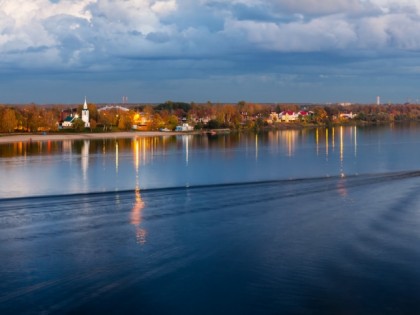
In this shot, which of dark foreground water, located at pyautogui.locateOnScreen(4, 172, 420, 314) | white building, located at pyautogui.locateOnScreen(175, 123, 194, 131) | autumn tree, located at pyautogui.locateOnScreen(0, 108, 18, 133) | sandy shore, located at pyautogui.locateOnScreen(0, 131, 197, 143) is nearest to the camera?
dark foreground water, located at pyautogui.locateOnScreen(4, 172, 420, 314)

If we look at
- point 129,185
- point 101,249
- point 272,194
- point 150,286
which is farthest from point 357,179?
point 150,286

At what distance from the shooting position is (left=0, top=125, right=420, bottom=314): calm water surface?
704 cm

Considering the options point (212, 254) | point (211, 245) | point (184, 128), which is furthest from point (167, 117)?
point (212, 254)

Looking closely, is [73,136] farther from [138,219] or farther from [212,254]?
[212,254]

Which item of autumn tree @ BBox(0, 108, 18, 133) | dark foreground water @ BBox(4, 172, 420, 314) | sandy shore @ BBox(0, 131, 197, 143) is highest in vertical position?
autumn tree @ BBox(0, 108, 18, 133)

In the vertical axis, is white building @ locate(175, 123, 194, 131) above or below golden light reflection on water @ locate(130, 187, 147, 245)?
above

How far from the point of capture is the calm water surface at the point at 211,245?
277 inches

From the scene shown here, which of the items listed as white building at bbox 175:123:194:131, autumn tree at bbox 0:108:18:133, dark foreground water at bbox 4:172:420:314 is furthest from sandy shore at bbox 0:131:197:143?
dark foreground water at bbox 4:172:420:314

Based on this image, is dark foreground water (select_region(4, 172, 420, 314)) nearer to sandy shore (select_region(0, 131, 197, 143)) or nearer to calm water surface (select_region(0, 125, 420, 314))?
calm water surface (select_region(0, 125, 420, 314))

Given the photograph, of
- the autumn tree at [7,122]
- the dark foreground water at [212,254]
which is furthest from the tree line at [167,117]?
the dark foreground water at [212,254]

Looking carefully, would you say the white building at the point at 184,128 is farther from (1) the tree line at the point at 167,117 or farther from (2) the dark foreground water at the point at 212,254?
(2) the dark foreground water at the point at 212,254

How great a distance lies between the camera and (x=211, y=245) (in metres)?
9.64

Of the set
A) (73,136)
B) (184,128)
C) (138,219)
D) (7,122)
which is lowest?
(138,219)

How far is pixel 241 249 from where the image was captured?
9375mm
